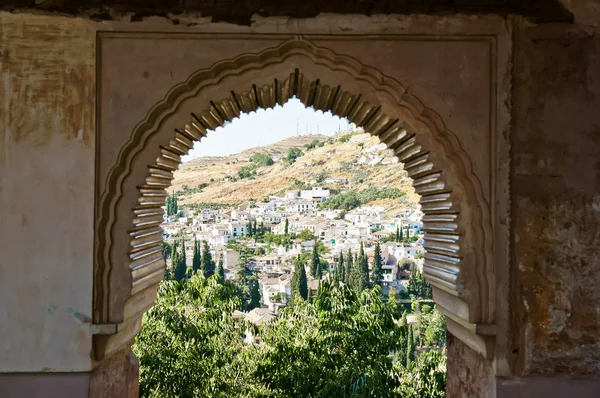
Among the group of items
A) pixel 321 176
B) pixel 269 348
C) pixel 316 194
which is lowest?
pixel 269 348

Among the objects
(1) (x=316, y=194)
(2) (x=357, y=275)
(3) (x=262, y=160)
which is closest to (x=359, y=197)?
(1) (x=316, y=194)

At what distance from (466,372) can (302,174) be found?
70783 mm

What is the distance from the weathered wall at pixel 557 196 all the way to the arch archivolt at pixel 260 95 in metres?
0.24

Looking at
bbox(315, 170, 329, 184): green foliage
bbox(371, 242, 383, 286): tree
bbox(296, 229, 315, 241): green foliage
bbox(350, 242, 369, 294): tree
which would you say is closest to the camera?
bbox(350, 242, 369, 294): tree

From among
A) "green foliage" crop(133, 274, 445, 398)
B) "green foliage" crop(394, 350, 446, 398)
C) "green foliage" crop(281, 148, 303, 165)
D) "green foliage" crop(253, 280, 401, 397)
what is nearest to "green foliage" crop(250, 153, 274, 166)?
"green foliage" crop(281, 148, 303, 165)

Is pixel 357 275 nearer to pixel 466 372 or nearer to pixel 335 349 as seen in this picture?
pixel 335 349

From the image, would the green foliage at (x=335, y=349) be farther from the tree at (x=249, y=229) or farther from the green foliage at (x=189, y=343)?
the tree at (x=249, y=229)

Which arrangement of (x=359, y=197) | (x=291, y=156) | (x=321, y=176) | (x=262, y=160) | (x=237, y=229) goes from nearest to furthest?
(x=237, y=229), (x=359, y=197), (x=321, y=176), (x=262, y=160), (x=291, y=156)

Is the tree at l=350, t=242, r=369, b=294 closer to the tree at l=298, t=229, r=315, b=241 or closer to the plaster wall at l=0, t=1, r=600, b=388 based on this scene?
the tree at l=298, t=229, r=315, b=241

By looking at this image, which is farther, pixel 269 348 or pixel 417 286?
pixel 417 286

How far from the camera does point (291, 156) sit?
266 feet

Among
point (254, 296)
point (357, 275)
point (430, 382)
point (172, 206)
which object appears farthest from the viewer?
point (172, 206)

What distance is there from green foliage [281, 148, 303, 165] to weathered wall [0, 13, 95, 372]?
253 feet

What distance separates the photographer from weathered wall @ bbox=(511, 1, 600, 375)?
A: 8.08 feet
